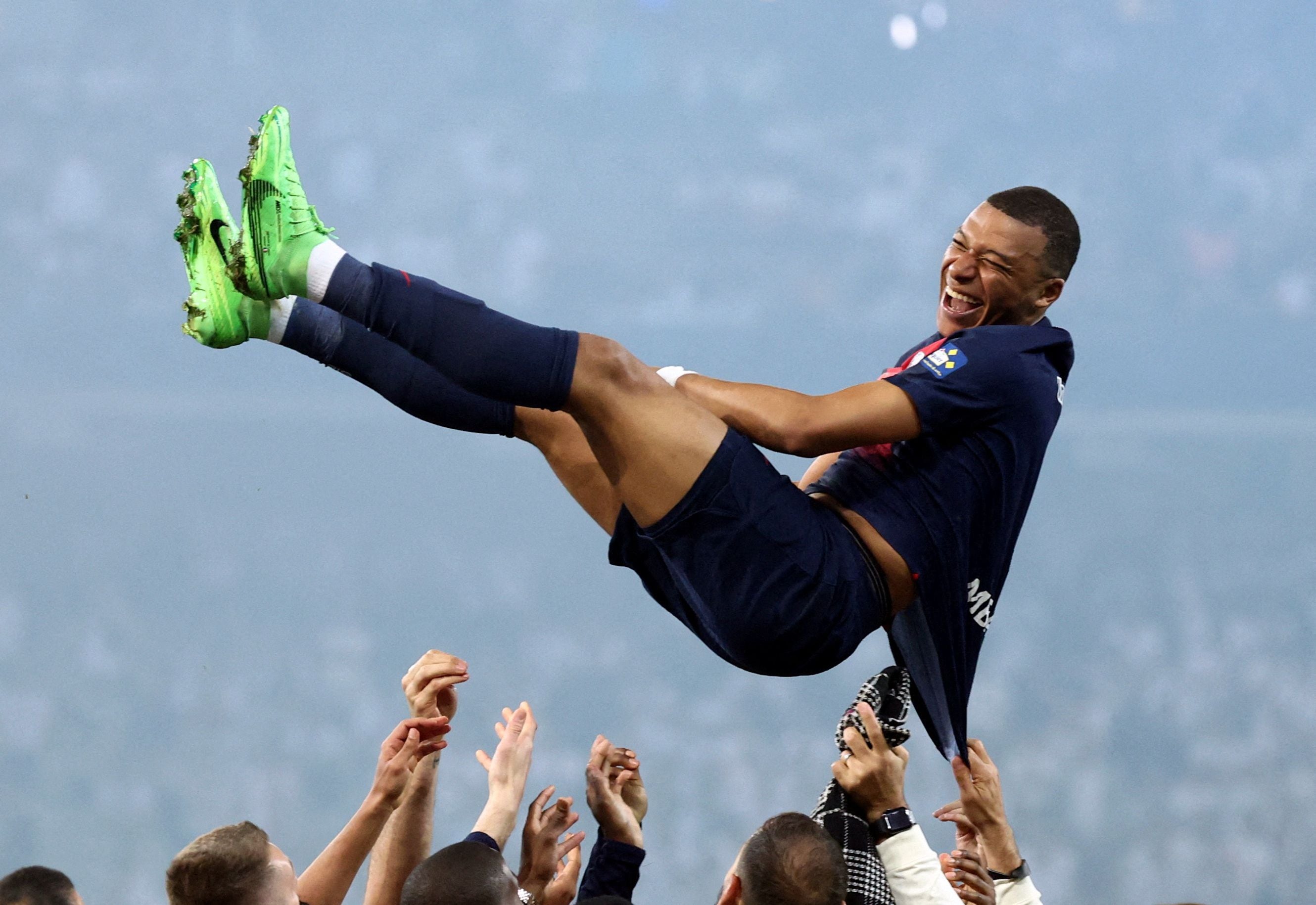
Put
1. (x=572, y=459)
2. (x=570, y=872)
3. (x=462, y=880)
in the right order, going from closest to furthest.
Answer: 1. (x=462, y=880)
2. (x=570, y=872)
3. (x=572, y=459)

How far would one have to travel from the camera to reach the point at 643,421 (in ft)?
6.36

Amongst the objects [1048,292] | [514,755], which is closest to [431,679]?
[514,755]

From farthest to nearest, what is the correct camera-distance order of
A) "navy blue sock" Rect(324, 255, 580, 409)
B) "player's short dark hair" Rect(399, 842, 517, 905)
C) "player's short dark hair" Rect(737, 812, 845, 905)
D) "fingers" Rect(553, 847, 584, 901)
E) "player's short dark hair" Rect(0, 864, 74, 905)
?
"fingers" Rect(553, 847, 584, 901), "navy blue sock" Rect(324, 255, 580, 409), "player's short dark hair" Rect(0, 864, 74, 905), "player's short dark hair" Rect(737, 812, 845, 905), "player's short dark hair" Rect(399, 842, 517, 905)

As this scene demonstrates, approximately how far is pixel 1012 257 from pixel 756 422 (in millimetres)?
540

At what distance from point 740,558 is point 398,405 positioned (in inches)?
Answer: 24.1

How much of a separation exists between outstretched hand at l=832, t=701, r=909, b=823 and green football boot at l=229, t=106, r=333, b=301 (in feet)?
3.36

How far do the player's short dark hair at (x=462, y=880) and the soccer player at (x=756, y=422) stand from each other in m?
0.56

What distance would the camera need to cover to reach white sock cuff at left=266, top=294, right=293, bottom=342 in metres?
2.16

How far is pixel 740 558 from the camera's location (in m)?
2.00

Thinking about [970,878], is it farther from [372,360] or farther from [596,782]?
[372,360]

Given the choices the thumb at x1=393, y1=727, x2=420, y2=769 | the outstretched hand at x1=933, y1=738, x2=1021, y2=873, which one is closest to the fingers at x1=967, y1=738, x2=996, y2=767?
the outstretched hand at x1=933, y1=738, x2=1021, y2=873

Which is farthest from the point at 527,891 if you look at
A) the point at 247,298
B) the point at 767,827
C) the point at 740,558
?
the point at 247,298

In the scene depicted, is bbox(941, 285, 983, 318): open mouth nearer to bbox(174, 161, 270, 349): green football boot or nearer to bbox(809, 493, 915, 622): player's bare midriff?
bbox(809, 493, 915, 622): player's bare midriff

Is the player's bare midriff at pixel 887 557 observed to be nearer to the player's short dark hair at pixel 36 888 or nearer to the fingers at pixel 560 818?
the fingers at pixel 560 818
